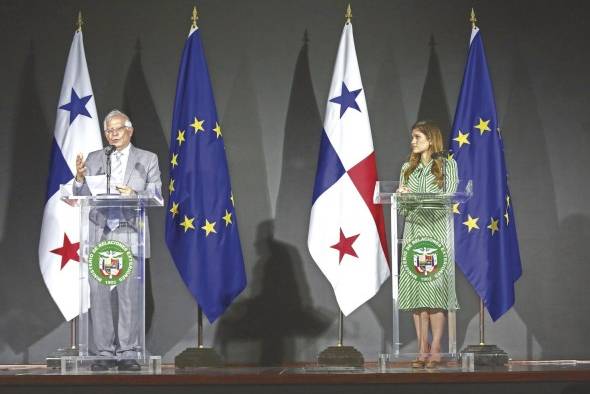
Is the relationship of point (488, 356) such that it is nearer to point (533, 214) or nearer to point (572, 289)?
point (572, 289)

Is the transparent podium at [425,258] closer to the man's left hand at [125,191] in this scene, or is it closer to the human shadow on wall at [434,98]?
the man's left hand at [125,191]

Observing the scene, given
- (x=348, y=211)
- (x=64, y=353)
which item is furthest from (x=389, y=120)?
(x=64, y=353)

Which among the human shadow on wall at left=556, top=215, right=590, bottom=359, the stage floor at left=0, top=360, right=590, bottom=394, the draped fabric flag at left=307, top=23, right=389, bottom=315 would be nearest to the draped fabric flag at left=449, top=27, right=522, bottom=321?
the draped fabric flag at left=307, top=23, right=389, bottom=315

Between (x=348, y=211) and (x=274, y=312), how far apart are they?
1.24m

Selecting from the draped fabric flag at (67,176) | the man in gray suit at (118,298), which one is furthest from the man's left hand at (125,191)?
the draped fabric flag at (67,176)

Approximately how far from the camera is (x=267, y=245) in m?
7.54

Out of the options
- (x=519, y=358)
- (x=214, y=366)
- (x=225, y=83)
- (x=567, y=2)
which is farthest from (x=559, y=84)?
(x=214, y=366)

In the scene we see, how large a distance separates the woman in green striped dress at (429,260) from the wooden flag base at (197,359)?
152 centimetres

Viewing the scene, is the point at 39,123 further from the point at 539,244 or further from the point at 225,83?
the point at 539,244

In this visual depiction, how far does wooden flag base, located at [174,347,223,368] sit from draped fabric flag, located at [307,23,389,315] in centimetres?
93

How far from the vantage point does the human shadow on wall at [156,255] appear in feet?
24.5

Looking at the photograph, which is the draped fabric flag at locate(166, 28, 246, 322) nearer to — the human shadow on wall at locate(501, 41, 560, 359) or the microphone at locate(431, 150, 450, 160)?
the microphone at locate(431, 150, 450, 160)

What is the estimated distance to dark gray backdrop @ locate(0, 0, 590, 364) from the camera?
7.46 metres

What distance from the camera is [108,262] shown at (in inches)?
217
